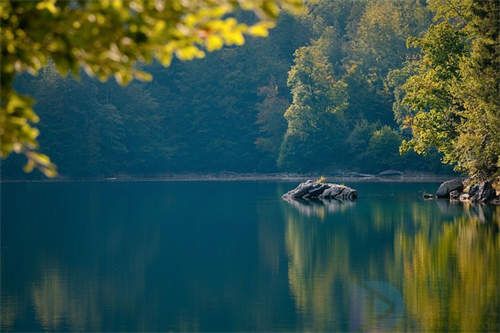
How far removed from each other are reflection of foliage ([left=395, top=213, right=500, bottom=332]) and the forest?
41.6 m

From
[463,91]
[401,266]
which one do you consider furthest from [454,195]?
Result: [401,266]

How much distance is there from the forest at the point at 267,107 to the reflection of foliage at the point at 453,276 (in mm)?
41624

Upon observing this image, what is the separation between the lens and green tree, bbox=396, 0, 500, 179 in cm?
4306

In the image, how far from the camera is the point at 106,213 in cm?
4506

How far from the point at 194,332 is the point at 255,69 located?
79569 millimetres

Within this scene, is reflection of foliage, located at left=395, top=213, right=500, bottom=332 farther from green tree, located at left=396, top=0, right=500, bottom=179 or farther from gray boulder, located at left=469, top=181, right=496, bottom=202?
gray boulder, located at left=469, top=181, right=496, bottom=202

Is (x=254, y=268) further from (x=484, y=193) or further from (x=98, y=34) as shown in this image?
(x=484, y=193)

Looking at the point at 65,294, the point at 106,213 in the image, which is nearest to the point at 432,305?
the point at 65,294

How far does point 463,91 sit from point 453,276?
77.4ft

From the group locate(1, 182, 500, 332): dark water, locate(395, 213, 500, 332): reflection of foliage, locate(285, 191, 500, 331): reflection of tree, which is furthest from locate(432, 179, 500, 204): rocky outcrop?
locate(395, 213, 500, 332): reflection of foliage

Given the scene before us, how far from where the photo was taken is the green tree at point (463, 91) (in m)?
43.1

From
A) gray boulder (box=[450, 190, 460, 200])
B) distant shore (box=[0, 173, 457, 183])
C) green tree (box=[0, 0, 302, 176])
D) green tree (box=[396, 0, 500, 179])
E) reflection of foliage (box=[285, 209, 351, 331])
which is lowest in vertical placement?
reflection of foliage (box=[285, 209, 351, 331])

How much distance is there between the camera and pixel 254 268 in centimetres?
2562

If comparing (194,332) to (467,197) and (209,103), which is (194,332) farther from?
(209,103)
